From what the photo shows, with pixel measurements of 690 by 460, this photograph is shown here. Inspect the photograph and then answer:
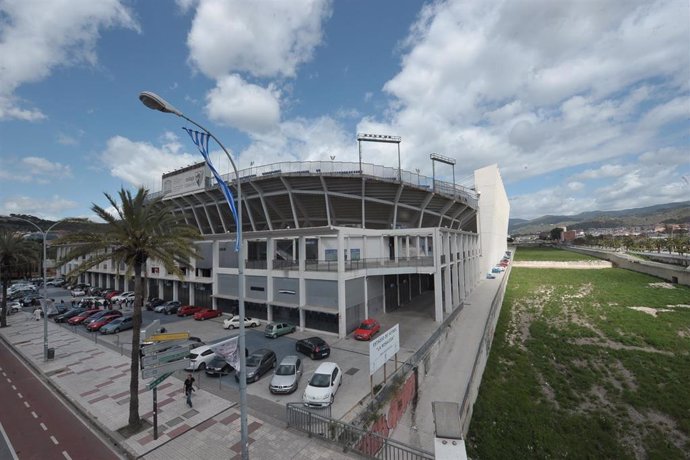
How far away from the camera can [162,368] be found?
1222cm

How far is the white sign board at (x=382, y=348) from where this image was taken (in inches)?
557

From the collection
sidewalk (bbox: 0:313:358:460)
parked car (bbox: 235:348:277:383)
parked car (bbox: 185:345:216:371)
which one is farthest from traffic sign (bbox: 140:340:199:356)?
parked car (bbox: 185:345:216:371)

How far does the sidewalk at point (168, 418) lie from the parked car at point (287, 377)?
2058mm

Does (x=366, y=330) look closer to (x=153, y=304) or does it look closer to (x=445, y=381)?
(x=445, y=381)

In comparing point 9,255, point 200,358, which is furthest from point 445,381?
point 9,255

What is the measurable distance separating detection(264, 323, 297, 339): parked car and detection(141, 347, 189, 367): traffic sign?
42.1 feet

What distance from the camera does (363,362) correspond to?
19734 millimetres

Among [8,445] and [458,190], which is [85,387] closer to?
[8,445]

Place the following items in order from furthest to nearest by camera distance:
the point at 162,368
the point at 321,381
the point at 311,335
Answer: the point at 311,335
the point at 321,381
the point at 162,368

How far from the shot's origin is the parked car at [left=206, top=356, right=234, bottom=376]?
709 inches

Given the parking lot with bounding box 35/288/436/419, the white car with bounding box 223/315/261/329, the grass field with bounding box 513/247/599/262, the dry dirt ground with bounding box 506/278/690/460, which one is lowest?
the dry dirt ground with bounding box 506/278/690/460

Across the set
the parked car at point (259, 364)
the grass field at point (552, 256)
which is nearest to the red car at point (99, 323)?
the parked car at point (259, 364)

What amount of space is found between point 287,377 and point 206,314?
64.7ft

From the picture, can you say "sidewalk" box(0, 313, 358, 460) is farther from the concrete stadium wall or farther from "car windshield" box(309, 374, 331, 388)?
the concrete stadium wall
